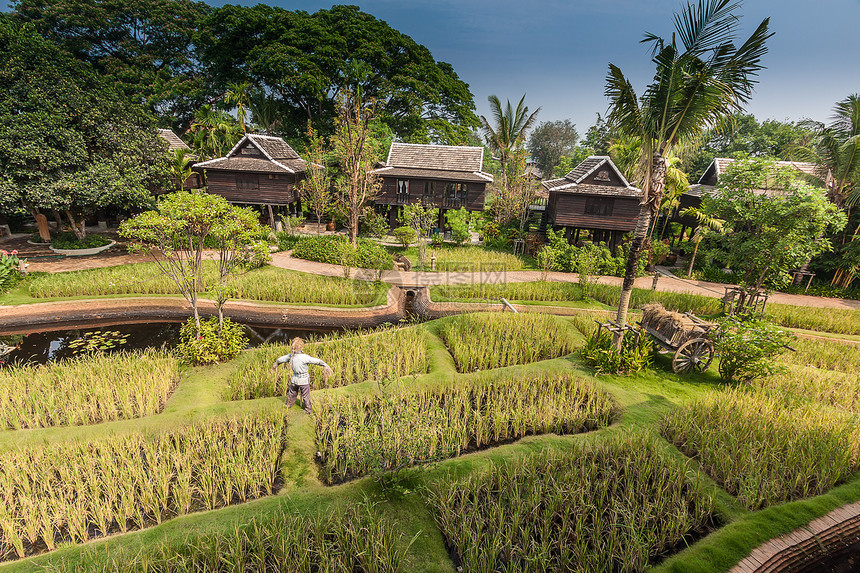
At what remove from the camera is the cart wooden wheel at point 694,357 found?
959 centimetres

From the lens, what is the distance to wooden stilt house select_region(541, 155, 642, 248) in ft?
74.7

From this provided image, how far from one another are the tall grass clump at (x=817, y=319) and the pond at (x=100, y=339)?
16.9 metres

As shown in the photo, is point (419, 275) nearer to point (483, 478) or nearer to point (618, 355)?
point (618, 355)

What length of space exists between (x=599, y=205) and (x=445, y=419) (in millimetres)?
20626

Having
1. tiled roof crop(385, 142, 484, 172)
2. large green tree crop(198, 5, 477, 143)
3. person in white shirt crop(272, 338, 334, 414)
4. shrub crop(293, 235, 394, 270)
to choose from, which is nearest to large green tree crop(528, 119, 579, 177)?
large green tree crop(198, 5, 477, 143)

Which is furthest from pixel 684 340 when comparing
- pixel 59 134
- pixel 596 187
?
pixel 59 134

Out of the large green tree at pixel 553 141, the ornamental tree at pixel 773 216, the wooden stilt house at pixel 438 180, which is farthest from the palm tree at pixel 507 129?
the large green tree at pixel 553 141

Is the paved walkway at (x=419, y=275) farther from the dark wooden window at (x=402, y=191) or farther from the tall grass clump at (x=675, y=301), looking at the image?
the dark wooden window at (x=402, y=191)

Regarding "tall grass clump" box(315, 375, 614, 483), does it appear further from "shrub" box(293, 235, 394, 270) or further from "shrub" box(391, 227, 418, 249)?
"shrub" box(391, 227, 418, 249)

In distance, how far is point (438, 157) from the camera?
28469mm

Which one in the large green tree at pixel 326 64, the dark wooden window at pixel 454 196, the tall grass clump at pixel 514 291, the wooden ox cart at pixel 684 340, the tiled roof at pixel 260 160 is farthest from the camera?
the large green tree at pixel 326 64

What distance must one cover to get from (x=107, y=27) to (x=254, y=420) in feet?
170

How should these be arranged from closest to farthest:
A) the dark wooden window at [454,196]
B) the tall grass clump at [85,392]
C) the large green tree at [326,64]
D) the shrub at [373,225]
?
the tall grass clump at [85,392] < the shrub at [373,225] < the dark wooden window at [454,196] < the large green tree at [326,64]

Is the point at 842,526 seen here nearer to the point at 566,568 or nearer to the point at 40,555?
the point at 566,568
